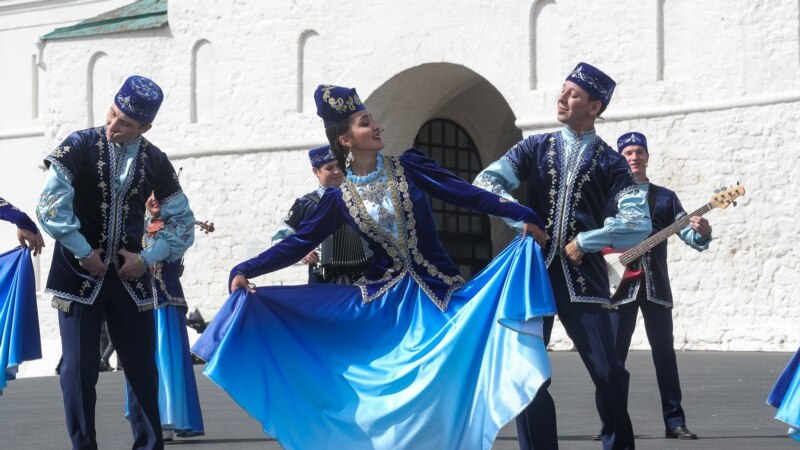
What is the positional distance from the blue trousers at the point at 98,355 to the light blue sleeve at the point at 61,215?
0.26m

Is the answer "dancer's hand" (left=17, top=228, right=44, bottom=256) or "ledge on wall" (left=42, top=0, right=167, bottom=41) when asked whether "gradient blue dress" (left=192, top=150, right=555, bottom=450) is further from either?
"ledge on wall" (left=42, top=0, right=167, bottom=41)

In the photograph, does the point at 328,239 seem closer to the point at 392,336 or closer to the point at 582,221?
the point at 582,221

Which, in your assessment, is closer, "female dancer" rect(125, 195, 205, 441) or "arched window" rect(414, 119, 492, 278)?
"female dancer" rect(125, 195, 205, 441)

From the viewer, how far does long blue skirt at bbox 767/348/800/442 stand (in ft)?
28.7

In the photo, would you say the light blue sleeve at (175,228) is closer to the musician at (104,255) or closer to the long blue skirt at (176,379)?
the musician at (104,255)

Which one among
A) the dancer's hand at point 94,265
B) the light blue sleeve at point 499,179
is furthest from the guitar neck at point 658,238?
the dancer's hand at point 94,265

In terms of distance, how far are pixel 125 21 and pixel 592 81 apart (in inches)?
728

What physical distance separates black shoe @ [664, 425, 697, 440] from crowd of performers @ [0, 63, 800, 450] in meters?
1.69

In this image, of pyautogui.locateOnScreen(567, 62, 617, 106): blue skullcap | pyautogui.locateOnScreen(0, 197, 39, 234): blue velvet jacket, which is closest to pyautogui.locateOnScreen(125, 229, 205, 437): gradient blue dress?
pyautogui.locateOnScreen(0, 197, 39, 234): blue velvet jacket

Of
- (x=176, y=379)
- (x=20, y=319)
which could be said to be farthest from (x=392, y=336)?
(x=176, y=379)

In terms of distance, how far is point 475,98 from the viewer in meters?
25.6

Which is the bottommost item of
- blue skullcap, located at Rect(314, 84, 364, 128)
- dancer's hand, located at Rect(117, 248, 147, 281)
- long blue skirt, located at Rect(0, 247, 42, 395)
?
long blue skirt, located at Rect(0, 247, 42, 395)

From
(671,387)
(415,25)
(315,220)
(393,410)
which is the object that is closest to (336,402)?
(393,410)

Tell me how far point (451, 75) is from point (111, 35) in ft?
19.5
